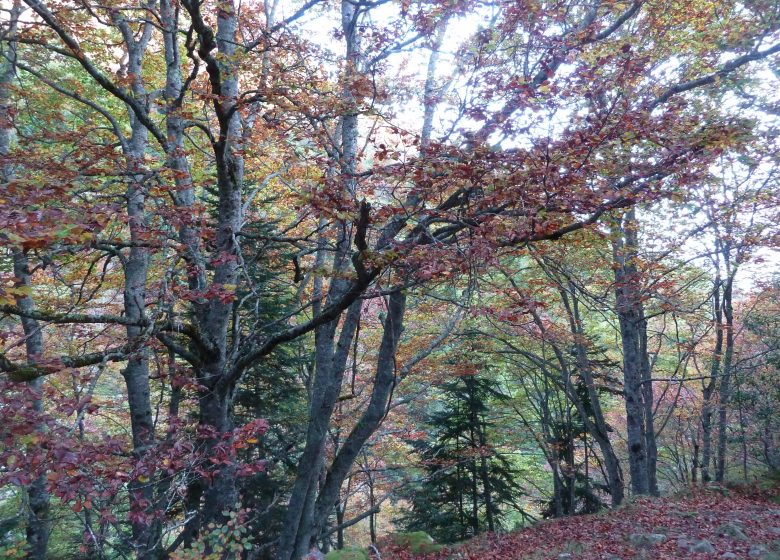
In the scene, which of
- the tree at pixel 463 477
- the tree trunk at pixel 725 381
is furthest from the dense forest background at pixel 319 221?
the tree at pixel 463 477

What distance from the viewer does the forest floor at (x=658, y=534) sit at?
6465 millimetres

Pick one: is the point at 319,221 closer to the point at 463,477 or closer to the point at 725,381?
the point at 463,477

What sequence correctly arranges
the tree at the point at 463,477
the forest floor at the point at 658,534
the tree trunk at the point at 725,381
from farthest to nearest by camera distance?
the tree at the point at 463,477 → the tree trunk at the point at 725,381 → the forest floor at the point at 658,534

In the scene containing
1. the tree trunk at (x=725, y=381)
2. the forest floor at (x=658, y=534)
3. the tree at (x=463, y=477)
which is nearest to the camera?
the forest floor at (x=658, y=534)

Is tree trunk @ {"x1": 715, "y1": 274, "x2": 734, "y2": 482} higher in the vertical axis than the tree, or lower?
higher

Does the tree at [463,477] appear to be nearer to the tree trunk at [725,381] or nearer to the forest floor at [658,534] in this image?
the forest floor at [658,534]

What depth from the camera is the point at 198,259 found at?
16.4 feet

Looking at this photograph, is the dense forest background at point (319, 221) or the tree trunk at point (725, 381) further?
the tree trunk at point (725, 381)

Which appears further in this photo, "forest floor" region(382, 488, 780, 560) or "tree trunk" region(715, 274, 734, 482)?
"tree trunk" region(715, 274, 734, 482)

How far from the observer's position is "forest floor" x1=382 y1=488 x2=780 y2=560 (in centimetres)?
646

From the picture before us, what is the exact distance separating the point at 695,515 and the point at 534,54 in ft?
26.0

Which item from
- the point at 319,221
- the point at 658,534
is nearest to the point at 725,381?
the point at 658,534

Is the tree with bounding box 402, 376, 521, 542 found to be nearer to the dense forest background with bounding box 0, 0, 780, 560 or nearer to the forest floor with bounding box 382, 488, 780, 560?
the dense forest background with bounding box 0, 0, 780, 560

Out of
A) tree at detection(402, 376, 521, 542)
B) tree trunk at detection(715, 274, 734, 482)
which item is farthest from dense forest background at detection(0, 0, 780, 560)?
tree at detection(402, 376, 521, 542)
